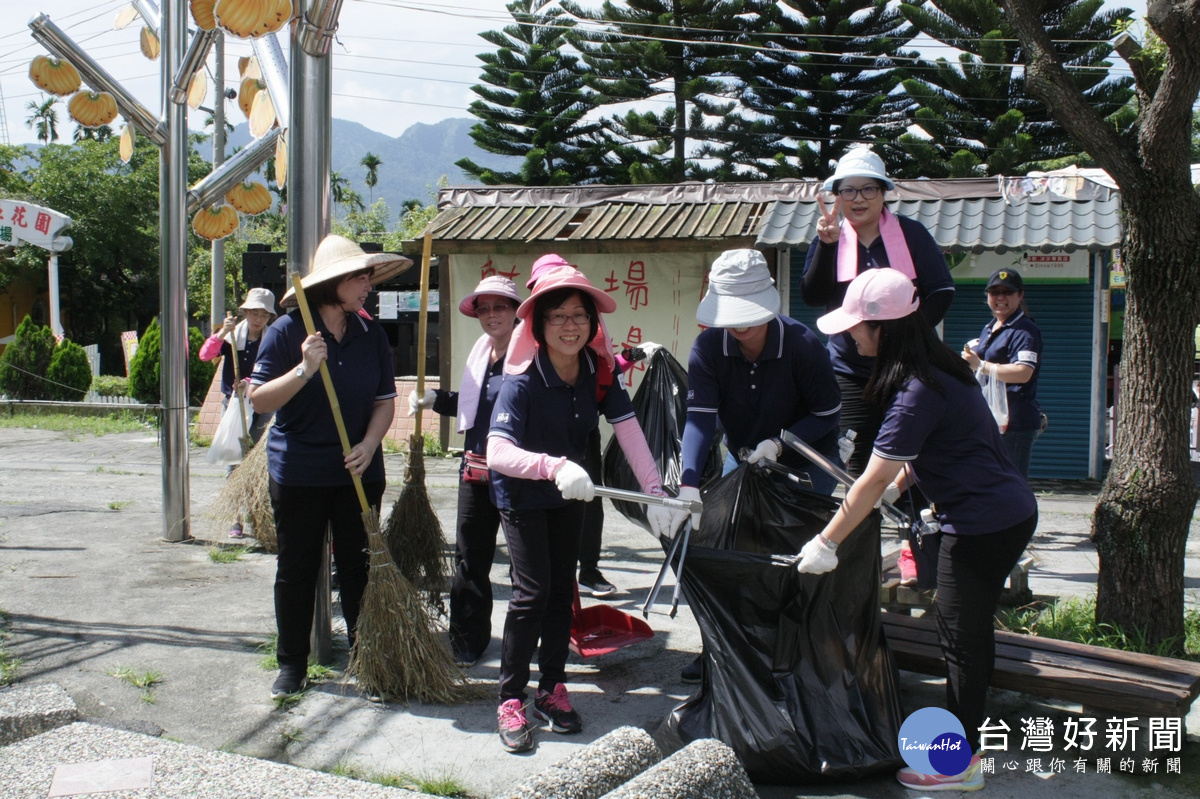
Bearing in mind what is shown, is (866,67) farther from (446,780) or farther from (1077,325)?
(446,780)

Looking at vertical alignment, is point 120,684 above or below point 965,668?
below

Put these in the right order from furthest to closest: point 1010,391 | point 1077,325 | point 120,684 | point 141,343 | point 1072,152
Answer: point 1072,152 < point 141,343 < point 1077,325 < point 1010,391 < point 120,684

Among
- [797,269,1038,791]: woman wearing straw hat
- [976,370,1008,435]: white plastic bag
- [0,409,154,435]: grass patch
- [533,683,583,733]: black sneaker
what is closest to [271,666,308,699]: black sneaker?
[533,683,583,733]: black sneaker

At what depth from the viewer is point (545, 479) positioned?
3314 mm

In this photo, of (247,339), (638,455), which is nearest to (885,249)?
(638,455)

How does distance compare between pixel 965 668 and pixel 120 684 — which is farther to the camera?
pixel 120 684

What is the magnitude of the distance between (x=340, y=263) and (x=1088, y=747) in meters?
3.08

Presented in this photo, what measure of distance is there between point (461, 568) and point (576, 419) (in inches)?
40.4

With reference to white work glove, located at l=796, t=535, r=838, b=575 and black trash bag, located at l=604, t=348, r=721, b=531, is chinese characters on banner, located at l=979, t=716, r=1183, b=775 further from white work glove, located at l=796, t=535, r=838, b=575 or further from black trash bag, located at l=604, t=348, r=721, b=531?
black trash bag, located at l=604, t=348, r=721, b=531

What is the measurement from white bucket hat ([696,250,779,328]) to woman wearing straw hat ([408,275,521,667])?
84 cm

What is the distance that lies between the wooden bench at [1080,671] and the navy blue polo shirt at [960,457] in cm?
64

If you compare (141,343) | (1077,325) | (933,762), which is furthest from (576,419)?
(141,343)

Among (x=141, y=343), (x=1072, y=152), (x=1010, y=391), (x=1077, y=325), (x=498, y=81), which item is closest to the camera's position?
(x=1010, y=391)

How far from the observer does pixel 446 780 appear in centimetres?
314
